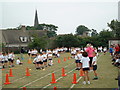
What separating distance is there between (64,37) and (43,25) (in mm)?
47848

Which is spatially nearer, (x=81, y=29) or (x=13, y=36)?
(x=13, y=36)

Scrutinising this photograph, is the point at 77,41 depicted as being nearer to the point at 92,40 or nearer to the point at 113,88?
the point at 92,40

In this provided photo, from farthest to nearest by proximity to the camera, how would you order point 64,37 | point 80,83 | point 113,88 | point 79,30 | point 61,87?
point 79,30 < point 64,37 < point 80,83 < point 61,87 < point 113,88

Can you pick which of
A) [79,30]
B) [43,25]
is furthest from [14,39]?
[79,30]

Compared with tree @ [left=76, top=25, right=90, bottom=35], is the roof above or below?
below

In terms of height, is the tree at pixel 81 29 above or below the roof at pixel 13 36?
above

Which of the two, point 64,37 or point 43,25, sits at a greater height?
point 43,25

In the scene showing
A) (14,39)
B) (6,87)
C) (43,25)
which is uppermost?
(43,25)

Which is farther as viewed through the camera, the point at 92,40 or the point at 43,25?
the point at 43,25

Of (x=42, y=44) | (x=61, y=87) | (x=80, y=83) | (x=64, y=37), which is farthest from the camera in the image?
(x=64, y=37)

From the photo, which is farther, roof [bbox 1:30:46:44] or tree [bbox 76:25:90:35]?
tree [bbox 76:25:90:35]

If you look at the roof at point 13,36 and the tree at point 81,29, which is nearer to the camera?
the roof at point 13,36

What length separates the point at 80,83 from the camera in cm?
1160

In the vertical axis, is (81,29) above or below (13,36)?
above
